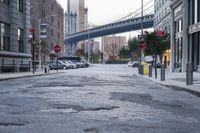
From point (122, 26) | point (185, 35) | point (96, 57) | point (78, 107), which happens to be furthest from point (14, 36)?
point (96, 57)

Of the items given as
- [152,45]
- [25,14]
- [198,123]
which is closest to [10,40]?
[25,14]

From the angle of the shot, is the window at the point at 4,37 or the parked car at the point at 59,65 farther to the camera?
the parked car at the point at 59,65

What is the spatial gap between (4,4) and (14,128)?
3357 centimetres

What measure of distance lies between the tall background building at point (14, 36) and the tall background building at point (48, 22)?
32303 millimetres

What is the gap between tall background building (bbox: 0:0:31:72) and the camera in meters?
38.5

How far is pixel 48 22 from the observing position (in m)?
99.6

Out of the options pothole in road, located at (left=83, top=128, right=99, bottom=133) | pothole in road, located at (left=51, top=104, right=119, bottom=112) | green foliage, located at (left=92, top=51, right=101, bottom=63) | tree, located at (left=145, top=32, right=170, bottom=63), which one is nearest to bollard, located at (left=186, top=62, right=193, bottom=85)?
pothole in road, located at (left=51, top=104, right=119, bottom=112)

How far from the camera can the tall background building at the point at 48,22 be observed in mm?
86775

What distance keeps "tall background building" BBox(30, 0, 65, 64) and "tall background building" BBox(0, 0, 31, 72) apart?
32.3 m

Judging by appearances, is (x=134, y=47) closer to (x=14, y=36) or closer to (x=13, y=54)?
(x=14, y=36)

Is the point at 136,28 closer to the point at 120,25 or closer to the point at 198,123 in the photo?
the point at 120,25

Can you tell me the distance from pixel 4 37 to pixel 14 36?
6.54ft

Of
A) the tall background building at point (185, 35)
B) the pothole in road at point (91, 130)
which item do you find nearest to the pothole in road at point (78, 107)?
the pothole in road at point (91, 130)

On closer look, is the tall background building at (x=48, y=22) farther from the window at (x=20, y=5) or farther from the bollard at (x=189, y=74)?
the bollard at (x=189, y=74)
